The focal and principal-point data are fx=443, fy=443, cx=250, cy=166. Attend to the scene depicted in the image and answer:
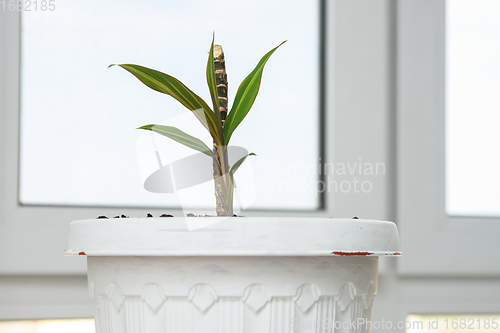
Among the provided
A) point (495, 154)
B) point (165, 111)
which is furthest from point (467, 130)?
point (165, 111)

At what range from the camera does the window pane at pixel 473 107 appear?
0.96 m

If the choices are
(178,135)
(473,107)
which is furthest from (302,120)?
(178,135)

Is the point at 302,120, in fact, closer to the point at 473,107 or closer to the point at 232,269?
the point at 473,107

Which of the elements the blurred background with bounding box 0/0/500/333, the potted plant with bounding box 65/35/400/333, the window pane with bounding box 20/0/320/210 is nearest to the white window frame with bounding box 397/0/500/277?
the blurred background with bounding box 0/0/500/333

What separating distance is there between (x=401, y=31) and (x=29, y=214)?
811 mm

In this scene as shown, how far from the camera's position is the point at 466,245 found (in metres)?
0.90

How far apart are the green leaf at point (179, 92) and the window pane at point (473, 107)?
2.17 ft

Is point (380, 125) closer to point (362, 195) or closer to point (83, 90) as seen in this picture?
point (362, 195)

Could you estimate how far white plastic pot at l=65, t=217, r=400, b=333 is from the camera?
397 mm

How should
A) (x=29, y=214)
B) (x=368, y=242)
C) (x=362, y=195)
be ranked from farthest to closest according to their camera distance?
1. (x=362, y=195)
2. (x=29, y=214)
3. (x=368, y=242)

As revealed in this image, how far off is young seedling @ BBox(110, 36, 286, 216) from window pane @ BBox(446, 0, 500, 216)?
63 centimetres

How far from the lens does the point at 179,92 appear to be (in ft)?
1.55

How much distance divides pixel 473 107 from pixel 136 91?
2.36ft

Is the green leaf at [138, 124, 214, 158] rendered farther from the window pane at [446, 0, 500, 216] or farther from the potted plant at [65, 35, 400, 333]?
the window pane at [446, 0, 500, 216]
